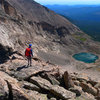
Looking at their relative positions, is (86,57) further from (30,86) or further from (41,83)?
(30,86)

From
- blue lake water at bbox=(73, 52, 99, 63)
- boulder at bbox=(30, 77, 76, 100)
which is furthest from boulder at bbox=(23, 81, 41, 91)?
blue lake water at bbox=(73, 52, 99, 63)

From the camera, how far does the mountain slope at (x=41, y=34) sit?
6775 centimetres

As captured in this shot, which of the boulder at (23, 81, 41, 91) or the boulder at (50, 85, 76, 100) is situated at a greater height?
the boulder at (23, 81, 41, 91)

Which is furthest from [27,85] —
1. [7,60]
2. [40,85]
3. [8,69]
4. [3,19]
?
[3,19]

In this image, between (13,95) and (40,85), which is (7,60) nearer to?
(40,85)

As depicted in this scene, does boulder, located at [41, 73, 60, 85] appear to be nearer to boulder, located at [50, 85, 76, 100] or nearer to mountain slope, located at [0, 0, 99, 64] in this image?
boulder, located at [50, 85, 76, 100]

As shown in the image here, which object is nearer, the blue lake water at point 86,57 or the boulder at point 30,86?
the boulder at point 30,86

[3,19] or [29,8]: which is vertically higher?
[29,8]

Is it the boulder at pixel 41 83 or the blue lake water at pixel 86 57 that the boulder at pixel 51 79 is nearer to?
the boulder at pixel 41 83

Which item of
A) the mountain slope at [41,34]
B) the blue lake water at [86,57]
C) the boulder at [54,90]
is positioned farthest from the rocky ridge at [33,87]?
the blue lake water at [86,57]

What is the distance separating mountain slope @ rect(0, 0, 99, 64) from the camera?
2667 inches

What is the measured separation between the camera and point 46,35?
105 metres

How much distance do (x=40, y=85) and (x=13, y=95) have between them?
154 inches

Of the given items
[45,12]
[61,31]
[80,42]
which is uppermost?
[45,12]
